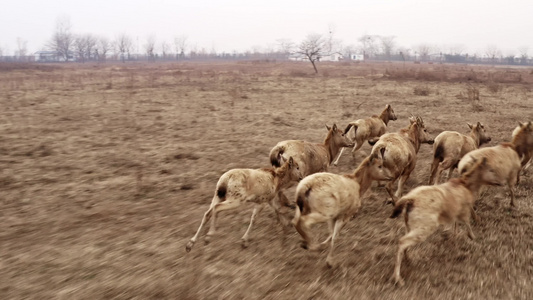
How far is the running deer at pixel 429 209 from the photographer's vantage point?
17.5ft

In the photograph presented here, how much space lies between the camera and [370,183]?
6883 millimetres

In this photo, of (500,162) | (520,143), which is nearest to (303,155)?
(500,162)

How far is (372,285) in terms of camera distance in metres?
5.20

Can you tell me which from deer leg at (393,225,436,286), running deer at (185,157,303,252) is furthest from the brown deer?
running deer at (185,157,303,252)

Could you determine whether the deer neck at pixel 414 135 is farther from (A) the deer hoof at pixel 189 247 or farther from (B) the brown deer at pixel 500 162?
(A) the deer hoof at pixel 189 247

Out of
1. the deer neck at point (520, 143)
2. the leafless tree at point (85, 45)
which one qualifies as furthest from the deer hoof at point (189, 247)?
the leafless tree at point (85, 45)

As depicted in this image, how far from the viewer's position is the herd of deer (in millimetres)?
5516

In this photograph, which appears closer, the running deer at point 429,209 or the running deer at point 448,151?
the running deer at point 429,209

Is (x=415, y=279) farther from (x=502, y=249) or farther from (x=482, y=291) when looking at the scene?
(x=502, y=249)

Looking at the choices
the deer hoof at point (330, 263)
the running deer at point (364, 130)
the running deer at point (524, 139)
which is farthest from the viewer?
the running deer at point (364, 130)

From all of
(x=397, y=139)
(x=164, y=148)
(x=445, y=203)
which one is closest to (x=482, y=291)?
(x=445, y=203)

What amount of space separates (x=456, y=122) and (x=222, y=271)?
15.3 meters

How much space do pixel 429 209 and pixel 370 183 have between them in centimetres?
157

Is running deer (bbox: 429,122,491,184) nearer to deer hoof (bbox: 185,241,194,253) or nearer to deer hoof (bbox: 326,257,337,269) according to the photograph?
deer hoof (bbox: 326,257,337,269)
